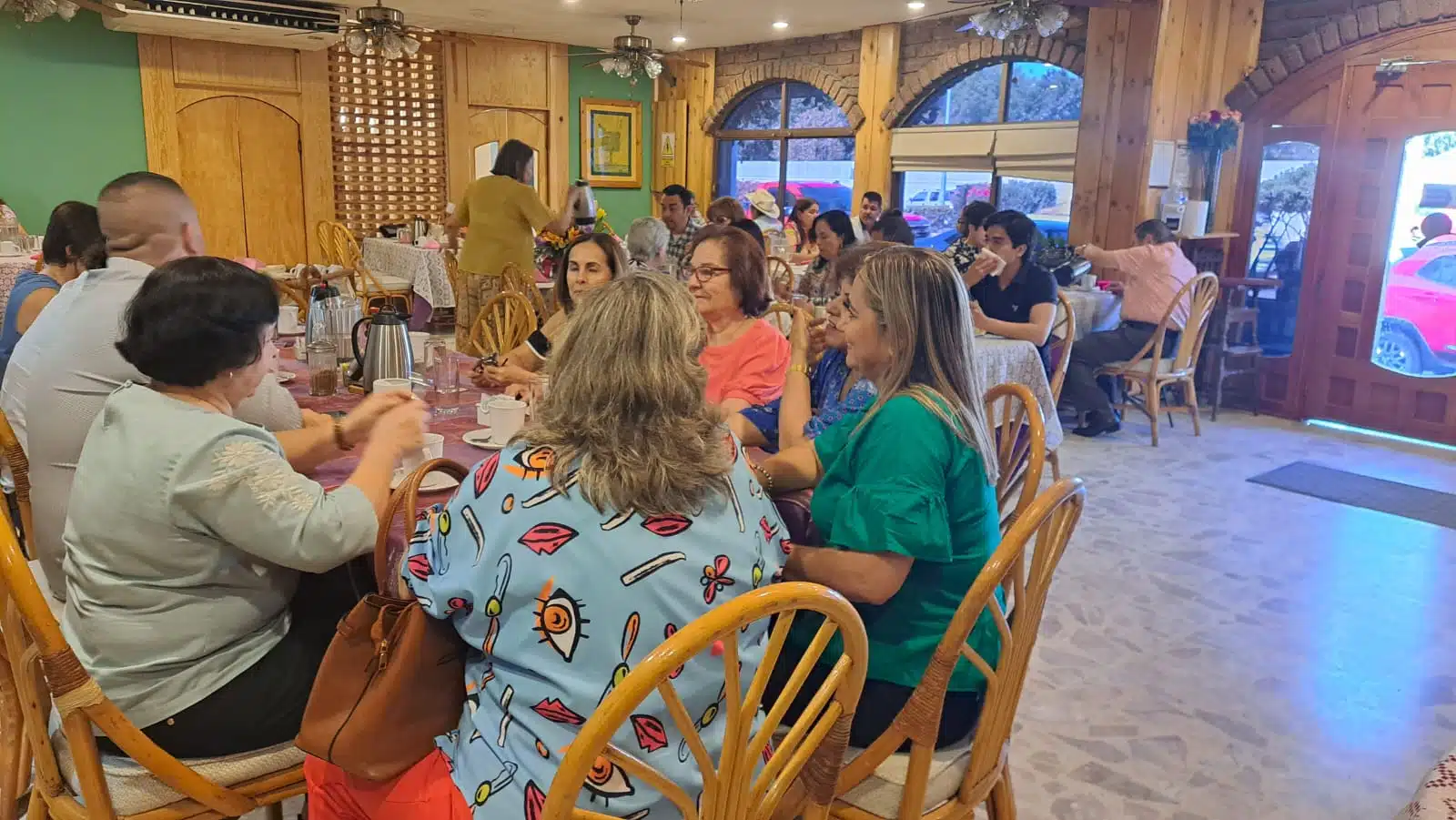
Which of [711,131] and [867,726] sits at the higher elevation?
[711,131]

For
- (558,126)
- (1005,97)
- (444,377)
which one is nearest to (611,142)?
(558,126)

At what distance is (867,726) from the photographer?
146 cm

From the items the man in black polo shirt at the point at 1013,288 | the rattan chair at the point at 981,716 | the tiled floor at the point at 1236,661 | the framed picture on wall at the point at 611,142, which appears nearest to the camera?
the rattan chair at the point at 981,716

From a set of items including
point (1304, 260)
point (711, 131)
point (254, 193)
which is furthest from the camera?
point (711, 131)

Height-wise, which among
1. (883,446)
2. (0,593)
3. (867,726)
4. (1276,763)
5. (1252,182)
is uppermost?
(1252,182)

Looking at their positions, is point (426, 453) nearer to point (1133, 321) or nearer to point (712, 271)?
point (712, 271)

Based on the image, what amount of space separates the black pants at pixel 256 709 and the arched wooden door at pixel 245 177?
25.7 ft

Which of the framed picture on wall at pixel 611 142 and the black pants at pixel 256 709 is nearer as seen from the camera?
the black pants at pixel 256 709

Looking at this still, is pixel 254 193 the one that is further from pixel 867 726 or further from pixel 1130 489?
pixel 867 726

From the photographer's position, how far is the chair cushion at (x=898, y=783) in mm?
1380

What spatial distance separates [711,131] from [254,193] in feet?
13.9

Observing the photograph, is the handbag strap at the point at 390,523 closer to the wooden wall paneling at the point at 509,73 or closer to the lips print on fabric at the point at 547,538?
the lips print on fabric at the point at 547,538

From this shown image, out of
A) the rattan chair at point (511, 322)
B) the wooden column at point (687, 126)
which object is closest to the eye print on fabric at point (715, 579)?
the rattan chair at point (511, 322)

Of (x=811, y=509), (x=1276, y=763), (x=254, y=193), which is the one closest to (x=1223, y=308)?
(x=1276, y=763)
